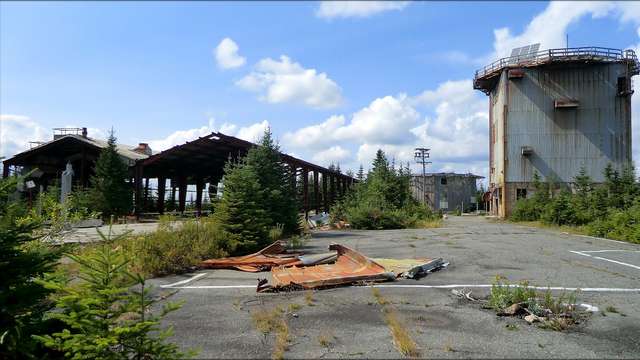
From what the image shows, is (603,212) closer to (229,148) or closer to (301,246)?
(301,246)

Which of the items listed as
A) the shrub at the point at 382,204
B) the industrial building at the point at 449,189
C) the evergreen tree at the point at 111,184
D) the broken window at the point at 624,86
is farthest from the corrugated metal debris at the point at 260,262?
the industrial building at the point at 449,189

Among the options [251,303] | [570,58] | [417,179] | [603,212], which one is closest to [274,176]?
[251,303]

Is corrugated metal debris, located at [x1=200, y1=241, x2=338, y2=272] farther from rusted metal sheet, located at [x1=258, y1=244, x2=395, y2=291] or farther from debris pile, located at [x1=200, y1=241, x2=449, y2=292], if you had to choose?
rusted metal sheet, located at [x1=258, y1=244, x2=395, y2=291]

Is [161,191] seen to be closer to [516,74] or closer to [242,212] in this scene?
[242,212]

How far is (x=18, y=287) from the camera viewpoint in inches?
173

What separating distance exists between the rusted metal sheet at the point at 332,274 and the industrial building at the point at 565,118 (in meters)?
36.7

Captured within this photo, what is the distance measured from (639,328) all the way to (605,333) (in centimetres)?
Answer: 64

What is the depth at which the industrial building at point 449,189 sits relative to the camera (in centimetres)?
8512

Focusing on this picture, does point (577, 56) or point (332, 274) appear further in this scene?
point (577, 56)

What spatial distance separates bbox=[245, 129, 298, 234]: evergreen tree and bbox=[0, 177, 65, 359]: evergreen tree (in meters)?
14.6

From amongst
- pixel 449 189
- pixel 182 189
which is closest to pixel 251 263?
pixel 182 189

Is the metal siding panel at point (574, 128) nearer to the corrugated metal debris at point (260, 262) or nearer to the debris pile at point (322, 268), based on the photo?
the debris pile at point (322, 268)

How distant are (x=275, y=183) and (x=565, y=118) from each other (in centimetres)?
3321

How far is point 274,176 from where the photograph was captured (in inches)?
866
